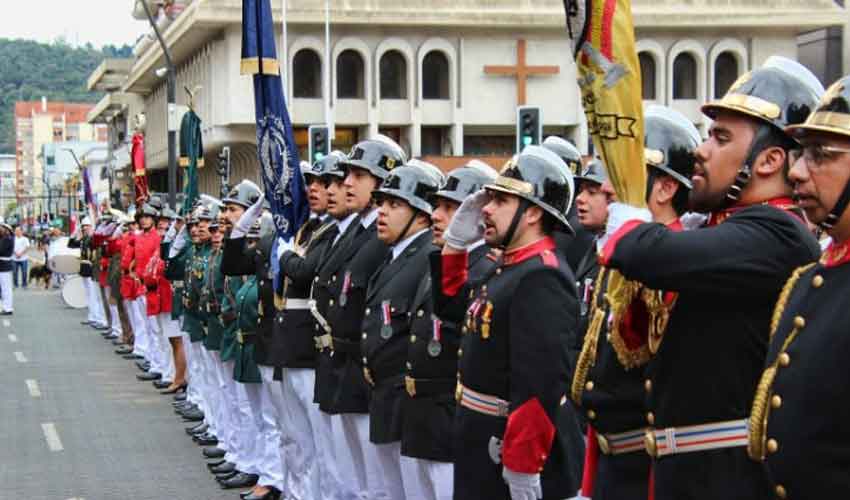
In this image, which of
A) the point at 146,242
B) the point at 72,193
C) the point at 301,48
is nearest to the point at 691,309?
the point at 146,242

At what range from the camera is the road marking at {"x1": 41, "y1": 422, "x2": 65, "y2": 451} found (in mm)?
14195

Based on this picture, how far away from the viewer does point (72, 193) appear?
125875mm

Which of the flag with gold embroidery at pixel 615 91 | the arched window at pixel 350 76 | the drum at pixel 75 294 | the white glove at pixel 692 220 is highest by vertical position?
the arched window at pixel 350 76

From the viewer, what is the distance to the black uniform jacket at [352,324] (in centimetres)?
866

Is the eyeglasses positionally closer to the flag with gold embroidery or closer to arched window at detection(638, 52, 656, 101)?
the flag with gold embroidery

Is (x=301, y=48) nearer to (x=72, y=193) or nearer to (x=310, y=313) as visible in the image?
(x=310, y=313)

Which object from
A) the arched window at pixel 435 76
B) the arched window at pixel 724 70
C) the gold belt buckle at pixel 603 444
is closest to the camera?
the gold belt buckle at pixel 603 444

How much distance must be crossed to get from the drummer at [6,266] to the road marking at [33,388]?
561 inches

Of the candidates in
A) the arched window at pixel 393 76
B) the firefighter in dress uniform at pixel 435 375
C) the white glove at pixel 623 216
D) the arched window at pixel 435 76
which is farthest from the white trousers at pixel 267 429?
the arched window at pixel 435 76

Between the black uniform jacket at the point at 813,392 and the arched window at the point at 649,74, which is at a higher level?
the arched window at the point at 649,74

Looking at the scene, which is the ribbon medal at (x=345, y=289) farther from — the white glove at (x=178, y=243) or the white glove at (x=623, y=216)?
the white glove at (x=178, y=243)

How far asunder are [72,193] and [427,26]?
7400cm

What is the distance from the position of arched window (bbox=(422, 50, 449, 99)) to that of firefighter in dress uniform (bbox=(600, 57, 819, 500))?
181 ft

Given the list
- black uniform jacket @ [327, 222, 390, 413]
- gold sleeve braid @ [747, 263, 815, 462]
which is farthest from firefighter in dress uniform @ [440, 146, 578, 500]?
black uniform jacket @ [327, 222, 390, 413]
